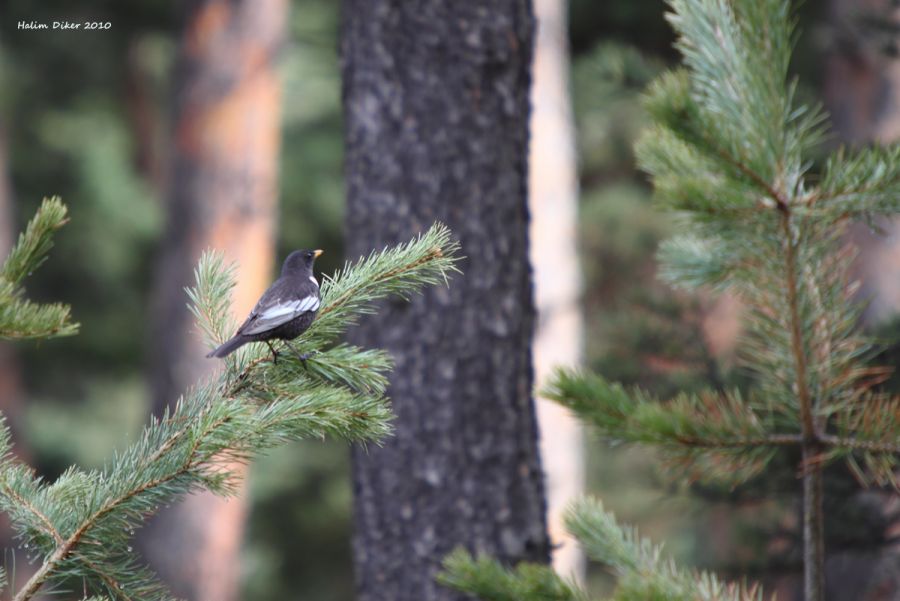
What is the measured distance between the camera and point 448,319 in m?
3.02

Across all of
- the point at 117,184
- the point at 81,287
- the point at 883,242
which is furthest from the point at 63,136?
the point at 883,242

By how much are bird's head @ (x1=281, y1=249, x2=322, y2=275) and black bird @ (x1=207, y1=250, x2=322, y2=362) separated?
0.30 meters

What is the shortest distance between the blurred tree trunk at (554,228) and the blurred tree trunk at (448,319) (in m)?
3.55

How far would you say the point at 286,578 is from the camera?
1611 centimetres

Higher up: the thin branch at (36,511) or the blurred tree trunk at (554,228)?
the blurred tree trunk at (554,228)

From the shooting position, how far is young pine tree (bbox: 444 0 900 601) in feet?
Result: 5.26

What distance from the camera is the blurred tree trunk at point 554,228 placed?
6.68m

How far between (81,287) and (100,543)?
1438 centimetres

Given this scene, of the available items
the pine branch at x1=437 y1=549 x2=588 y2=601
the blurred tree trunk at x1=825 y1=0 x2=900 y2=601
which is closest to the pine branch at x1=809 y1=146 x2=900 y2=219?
the pine branch at x1=437 y1=549 x2=588 y2=601

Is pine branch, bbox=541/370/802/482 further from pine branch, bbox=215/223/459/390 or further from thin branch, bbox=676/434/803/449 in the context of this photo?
pine branch, bbox=215/223/459/390

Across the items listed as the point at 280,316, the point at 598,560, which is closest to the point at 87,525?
the point at 280,316

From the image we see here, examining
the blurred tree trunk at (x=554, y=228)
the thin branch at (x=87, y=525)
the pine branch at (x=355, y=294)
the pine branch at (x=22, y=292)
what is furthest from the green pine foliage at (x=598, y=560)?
the blurred tree trunk at (x=554, y=228)

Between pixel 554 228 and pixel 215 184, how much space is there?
2885 mm

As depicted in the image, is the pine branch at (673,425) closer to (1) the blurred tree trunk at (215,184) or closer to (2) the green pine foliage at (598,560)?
(2) the green pine foliage at (598,560)
